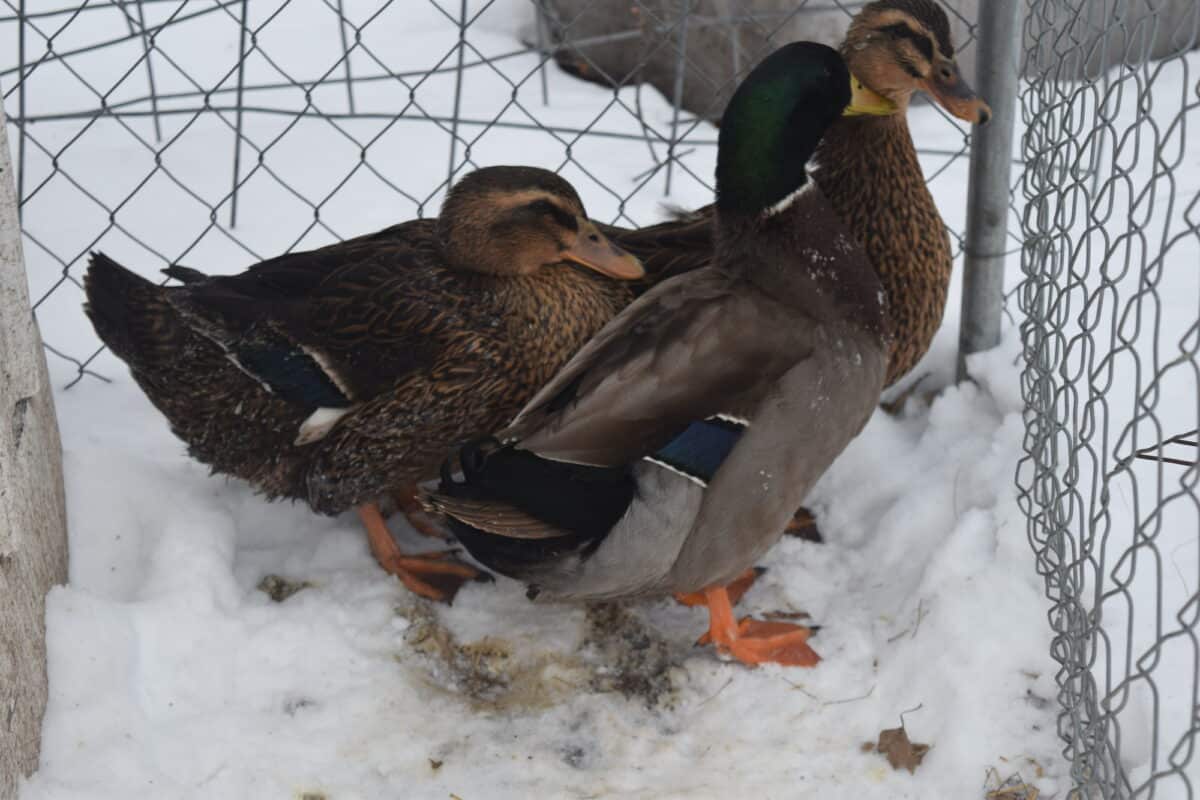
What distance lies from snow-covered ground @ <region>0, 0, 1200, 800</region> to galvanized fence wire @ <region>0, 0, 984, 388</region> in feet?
1.98

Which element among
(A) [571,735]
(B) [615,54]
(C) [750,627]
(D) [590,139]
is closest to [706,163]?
(D) [590,139]

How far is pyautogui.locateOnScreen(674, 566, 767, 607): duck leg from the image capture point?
2.85 m

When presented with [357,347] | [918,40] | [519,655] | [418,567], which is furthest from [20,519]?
[918,40]

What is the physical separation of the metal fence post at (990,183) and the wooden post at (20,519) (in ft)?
6.26

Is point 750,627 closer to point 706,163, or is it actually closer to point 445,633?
point 445,633

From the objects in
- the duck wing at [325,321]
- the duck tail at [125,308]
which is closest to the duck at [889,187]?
the duck wing at [325,321]

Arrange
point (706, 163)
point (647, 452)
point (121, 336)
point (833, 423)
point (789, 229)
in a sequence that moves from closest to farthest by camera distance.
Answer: point (647, 452)
point (833, 423)
point (789, 229)
point (121, 336)
point (706, 163)

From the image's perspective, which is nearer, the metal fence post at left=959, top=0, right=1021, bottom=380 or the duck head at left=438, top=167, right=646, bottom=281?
the duck head at left=438, top=167, right=646, bottom=281

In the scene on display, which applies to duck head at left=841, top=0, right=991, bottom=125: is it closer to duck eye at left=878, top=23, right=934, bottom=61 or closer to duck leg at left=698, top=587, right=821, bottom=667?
duck eye at left=878, top=23, right=934, bottom=61

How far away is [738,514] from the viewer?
2426mm

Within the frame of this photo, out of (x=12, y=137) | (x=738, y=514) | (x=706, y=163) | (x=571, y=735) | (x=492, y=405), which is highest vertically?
(x=12, y=137)

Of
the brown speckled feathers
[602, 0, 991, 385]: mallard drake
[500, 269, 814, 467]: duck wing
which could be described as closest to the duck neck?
[602, 0, 991, 385]: mallard drake

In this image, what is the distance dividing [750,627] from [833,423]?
0.49 metres

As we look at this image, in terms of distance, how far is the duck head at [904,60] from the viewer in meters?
2.74
